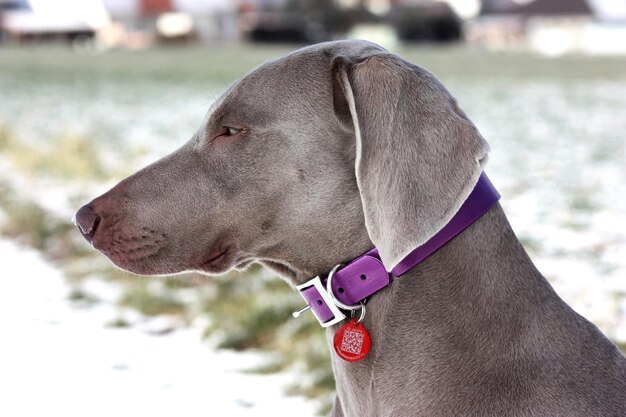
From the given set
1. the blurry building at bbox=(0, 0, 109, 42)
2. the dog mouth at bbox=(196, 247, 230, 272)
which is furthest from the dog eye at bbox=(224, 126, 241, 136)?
the blurry building at bbox=(0, 0, 109, 42)

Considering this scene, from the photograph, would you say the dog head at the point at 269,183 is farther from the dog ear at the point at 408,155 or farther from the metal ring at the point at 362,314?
the metal ring at the point at 362,314

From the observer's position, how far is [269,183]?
7.54 feet

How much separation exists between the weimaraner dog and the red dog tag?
3cm

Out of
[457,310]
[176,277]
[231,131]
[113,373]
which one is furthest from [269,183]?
[113,373]

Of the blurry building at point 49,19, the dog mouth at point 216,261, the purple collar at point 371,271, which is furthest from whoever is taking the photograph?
the blurry building at point 49,19

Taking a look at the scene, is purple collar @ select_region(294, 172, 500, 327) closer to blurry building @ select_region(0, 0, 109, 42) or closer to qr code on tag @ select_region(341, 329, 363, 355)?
qr code on tag @ select_region(341, 329, 363, 355)

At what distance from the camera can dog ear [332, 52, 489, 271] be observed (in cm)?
199

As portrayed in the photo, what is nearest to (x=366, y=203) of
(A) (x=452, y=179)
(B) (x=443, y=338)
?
(A) (x=452, y=179)

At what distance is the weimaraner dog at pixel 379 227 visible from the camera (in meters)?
2.03

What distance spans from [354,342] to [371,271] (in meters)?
0.18

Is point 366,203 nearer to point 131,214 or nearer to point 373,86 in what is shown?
point 373,86

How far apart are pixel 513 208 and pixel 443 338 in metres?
4.95

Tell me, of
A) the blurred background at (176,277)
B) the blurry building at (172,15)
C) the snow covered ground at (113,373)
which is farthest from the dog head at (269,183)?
the blurry building at (172,15)

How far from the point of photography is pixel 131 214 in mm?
2354
